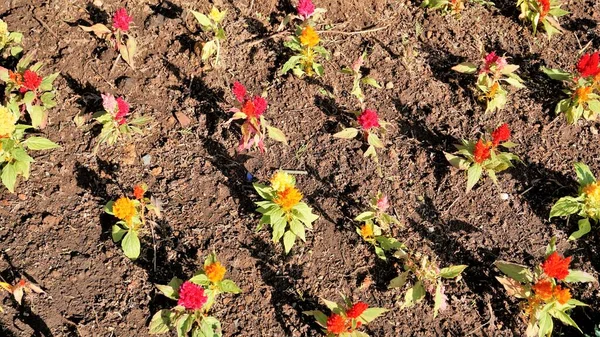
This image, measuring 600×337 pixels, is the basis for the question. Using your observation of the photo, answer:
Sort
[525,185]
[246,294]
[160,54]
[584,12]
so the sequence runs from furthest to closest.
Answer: [584,12], [160,54], [525,185], [246,294]

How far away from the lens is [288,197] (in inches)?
142

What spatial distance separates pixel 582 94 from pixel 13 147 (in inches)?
172

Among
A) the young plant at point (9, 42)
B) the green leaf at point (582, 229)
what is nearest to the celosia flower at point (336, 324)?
the green leaf at point (582, 229)

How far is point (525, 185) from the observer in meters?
4.36

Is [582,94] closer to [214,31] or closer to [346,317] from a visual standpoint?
[346,317]

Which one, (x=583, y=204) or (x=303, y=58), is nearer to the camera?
(x=583, y=204)

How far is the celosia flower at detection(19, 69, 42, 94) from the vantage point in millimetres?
4000

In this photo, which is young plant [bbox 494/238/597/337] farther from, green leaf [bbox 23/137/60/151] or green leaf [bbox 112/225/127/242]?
green leaf [bbox 23/137/60/151]

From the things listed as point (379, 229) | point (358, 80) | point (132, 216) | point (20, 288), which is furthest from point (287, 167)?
point (20, 288)

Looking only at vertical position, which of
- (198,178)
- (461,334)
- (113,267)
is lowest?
(461,334)

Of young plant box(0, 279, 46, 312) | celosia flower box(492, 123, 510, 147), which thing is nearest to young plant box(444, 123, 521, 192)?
celosia flower box(492, 123, 510, 147)

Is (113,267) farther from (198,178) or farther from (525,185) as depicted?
(525,185)

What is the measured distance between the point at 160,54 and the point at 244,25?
0.77 metres

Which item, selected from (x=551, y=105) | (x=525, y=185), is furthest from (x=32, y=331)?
(x=551, y=105)
